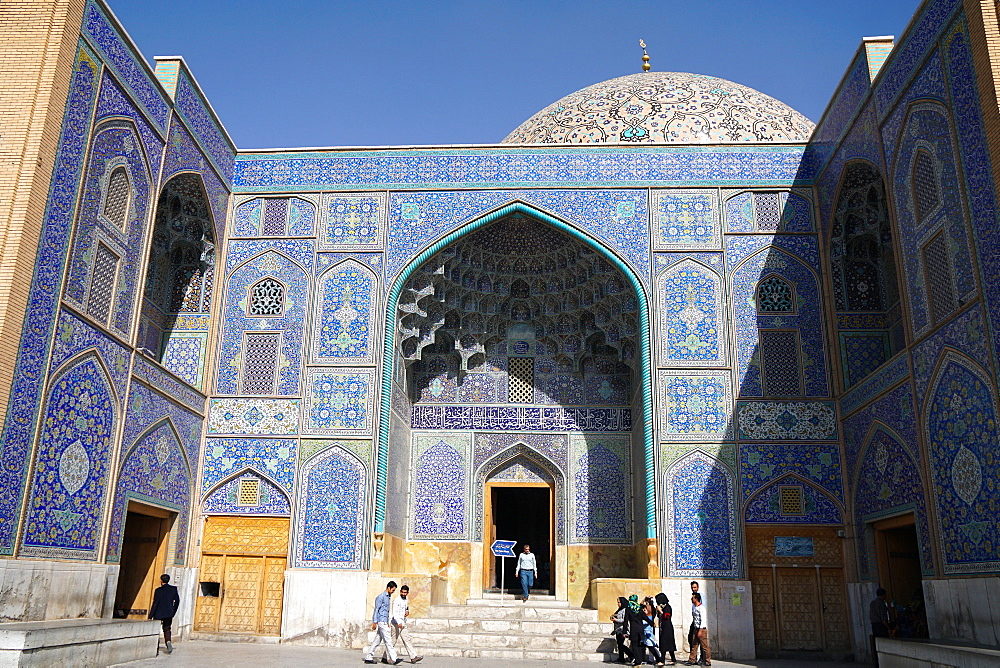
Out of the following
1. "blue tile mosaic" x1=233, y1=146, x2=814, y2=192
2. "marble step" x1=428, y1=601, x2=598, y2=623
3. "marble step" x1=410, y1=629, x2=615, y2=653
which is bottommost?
"marble step" x1=410, y1=629, x2=615, y2=653

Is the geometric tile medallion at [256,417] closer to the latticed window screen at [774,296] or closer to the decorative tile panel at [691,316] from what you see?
the decorative tile panel at [691,316]

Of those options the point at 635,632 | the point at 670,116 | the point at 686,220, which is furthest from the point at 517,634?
the point at 670,116

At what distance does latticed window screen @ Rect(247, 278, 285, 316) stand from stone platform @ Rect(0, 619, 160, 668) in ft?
14.0

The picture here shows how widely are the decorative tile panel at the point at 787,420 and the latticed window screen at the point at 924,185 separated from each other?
10.1 ft

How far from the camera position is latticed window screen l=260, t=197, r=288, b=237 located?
37.6 feet

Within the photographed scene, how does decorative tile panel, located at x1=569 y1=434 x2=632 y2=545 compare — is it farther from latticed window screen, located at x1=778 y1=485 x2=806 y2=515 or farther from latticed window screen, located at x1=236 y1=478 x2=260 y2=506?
latticed window screen, located at x1=236 y1=478 x2=260 y2=506

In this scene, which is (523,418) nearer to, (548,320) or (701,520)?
(548,320)

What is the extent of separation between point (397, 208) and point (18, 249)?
17.6 feet

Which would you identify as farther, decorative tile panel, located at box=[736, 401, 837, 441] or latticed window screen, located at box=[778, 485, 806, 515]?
decorative tile panel, located at box=[736, 401, 837, 441]

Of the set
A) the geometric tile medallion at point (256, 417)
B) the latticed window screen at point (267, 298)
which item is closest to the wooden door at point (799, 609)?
the geometric tile medallion at point (256, 417)

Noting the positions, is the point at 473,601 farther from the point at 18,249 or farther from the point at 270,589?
the point at 18,249

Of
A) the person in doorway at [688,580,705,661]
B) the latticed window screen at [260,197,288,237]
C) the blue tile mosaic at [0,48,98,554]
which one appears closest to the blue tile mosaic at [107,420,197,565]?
the blue tile mosaic at [0,48,98,554]

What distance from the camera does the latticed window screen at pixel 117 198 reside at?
8445 mm

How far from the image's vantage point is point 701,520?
10.1 m
